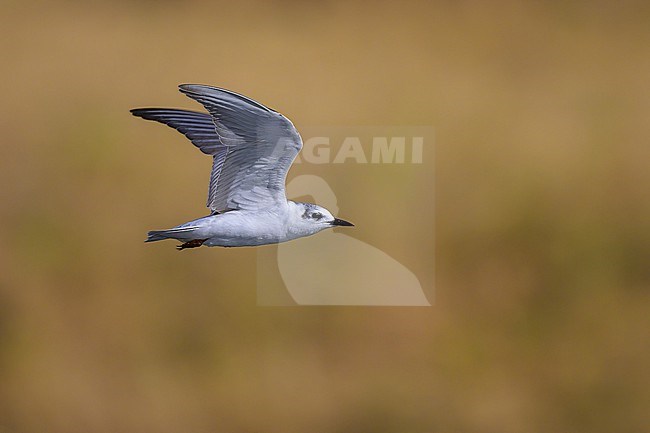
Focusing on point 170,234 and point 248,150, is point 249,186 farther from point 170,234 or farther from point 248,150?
point 170,234

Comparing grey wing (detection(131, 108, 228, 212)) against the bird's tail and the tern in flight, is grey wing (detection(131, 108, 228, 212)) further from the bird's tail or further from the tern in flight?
the bird's tail

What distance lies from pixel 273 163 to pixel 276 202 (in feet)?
0.26

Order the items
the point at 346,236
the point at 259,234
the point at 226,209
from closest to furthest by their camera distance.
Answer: the point at 259,234, the point at 226,209, the point at 346,236

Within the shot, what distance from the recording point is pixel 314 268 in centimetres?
421

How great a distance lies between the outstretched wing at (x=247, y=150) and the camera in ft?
6.59

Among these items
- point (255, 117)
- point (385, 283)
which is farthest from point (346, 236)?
point (255, 117)

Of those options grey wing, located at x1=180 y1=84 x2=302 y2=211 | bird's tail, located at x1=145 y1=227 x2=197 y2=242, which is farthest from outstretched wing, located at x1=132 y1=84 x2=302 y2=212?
bird's tail, located at x1=145 y1=227 x2=197 y2=242

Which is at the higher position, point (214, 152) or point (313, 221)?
point (214, 152)

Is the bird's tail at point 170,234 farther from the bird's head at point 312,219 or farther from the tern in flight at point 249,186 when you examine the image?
the bird's head at point 312,219

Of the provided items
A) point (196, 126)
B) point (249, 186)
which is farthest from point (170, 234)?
point (196, 126)

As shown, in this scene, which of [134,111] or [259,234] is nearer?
[259,234]

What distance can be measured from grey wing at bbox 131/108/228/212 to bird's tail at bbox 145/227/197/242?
215 millimetres

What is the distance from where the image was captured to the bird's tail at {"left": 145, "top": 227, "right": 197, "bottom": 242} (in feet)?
6.43

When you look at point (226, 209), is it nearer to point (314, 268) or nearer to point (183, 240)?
point (183, 240)
